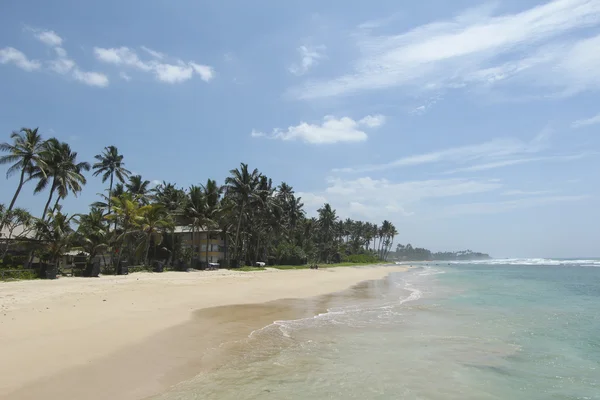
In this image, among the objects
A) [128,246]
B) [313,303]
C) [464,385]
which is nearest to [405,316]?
[313,303]

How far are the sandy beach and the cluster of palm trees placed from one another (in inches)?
537

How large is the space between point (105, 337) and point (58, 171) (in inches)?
1170

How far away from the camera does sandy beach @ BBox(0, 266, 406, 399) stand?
6.54 meters

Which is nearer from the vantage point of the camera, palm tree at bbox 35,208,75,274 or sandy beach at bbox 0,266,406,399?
sandy beach at bbox 0,266,406,399

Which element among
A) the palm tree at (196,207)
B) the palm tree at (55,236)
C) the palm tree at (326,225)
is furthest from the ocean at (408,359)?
the palm tree at (326,225)

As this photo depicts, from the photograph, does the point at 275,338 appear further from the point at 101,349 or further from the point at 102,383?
the point at 102,383

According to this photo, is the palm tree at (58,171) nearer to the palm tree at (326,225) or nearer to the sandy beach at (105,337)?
the sandy beach at (105,337)

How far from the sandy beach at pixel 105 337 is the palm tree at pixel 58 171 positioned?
18.9 meters

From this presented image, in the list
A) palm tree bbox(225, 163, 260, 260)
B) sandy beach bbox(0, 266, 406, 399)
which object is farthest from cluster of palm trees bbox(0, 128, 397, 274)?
sandy beach bbox(0, 266, 406, 399)

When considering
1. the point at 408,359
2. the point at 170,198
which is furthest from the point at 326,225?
the point at 408,359

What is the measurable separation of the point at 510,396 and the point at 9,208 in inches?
1282

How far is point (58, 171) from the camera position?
33.6 metres

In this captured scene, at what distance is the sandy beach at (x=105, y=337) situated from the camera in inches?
257

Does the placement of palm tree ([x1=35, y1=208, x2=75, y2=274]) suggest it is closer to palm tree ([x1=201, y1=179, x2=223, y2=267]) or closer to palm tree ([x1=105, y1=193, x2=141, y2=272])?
palm tree ([x1=105, y1=193, x2=141, y2=272])
